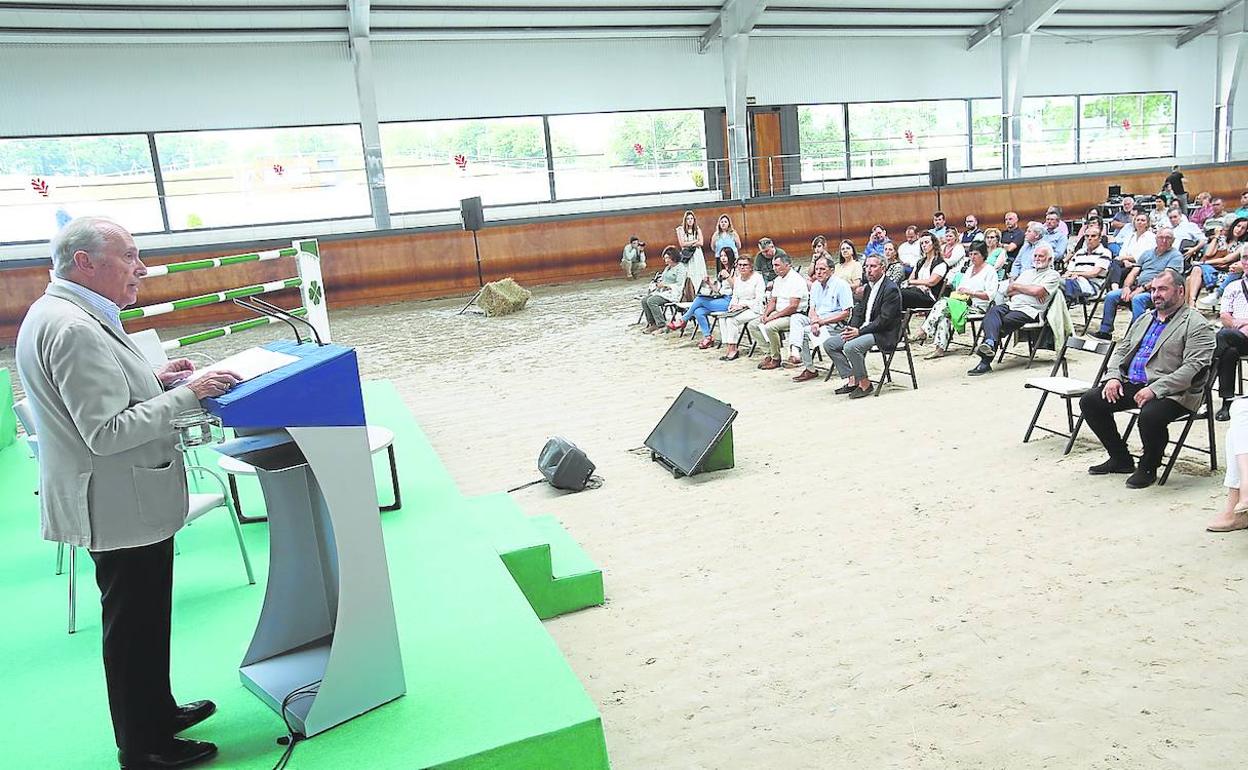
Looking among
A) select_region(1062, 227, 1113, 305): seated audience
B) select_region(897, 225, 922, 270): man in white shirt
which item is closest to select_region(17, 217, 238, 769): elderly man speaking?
select_region(1062, 227, 1113, 305): seated audience

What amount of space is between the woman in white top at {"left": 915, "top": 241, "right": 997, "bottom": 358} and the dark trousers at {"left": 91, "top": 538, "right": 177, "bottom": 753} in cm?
725

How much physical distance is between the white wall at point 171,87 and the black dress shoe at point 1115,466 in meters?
15.1

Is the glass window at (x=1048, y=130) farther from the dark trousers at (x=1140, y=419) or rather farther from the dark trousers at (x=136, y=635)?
the dark trousers at (x=136, y=635)

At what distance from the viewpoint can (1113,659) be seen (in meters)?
2.98

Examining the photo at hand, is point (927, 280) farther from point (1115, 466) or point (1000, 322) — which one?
point (1115, 466)

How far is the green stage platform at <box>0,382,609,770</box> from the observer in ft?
7.24

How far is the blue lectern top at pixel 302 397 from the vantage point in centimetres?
198

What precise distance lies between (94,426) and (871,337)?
5961 millimetres

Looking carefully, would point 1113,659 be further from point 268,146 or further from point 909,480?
point 268,146

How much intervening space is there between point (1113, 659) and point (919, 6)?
18513 millimetres

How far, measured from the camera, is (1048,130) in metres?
21.5

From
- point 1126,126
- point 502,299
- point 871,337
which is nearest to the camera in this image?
point 871,337

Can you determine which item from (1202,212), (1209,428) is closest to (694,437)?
(1209,428)

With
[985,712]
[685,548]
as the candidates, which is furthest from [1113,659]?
[685,548]
